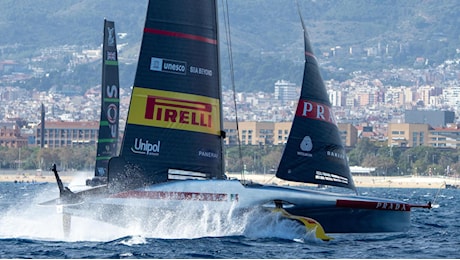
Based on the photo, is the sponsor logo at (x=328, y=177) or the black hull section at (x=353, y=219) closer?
the black hull section at (x=353, y=219)

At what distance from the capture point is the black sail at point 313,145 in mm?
28656

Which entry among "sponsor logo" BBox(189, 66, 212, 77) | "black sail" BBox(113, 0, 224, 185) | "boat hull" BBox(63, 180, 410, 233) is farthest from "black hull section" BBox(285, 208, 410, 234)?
"sponsor logo" BBox(189, 66, 212, 77)

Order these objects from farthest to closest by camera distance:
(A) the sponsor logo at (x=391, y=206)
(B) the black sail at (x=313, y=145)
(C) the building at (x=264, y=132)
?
(C) the building at (x=264, y=132) < (B) the black sail at (x=313, y=145) < (A) the sponsor logo at (x=391, y=206)

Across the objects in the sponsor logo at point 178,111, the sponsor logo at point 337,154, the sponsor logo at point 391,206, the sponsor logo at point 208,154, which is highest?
the sponsor logo at point 178,111

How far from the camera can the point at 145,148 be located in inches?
1091

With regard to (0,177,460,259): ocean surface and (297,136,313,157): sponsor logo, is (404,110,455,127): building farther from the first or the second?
(0,177,460,259): ocean surface

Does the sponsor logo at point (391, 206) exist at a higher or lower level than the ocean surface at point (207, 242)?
higher

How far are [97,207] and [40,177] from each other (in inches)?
3500

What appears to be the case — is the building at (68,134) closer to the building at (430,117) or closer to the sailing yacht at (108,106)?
the building at (430,117)

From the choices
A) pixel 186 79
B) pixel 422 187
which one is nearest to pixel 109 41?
pixel 186 79

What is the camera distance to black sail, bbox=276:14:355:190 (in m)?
28.7

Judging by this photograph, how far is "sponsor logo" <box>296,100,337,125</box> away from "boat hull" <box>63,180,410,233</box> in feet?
5.35

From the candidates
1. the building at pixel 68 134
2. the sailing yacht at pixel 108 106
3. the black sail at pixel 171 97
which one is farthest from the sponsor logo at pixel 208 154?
the building at pixel 68 134

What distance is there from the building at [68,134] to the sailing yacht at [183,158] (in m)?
116
